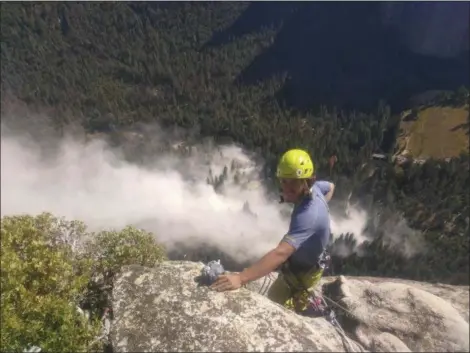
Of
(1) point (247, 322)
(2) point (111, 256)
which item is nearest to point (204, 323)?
(1) point (247, 322)

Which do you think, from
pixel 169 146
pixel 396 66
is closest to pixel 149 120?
pixel 169 146

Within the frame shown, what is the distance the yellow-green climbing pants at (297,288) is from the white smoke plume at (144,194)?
12608cm

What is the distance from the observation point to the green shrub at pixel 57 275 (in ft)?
31.3

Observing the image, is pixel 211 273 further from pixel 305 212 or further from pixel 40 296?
pixel 40 296

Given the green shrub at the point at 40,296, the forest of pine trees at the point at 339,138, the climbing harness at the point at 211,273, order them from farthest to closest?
the forest of pine trees at the point at 339,138 → the green shrub at the point at 40,296 → the climbing harness at the point at 211,273

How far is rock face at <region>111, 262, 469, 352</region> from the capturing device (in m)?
7.75

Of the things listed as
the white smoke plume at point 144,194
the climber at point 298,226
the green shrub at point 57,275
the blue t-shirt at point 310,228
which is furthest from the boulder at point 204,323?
the white smoke plume at point 144,194

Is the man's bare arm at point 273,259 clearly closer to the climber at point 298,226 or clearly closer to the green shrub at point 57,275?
the climber at point 298,226

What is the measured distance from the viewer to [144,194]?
620ft

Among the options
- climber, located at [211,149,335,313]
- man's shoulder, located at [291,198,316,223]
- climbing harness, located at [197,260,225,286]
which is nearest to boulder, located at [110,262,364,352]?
climbing harness, located at [197,260,225,286]

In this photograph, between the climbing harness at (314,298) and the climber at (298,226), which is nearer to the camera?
the climber at (298,226)

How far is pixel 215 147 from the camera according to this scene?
166250 millimetres

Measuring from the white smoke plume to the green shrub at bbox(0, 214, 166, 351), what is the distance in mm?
123902

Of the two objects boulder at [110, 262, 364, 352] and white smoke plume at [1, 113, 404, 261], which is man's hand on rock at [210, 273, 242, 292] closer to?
boulder at [110, 262, 364, 352]
